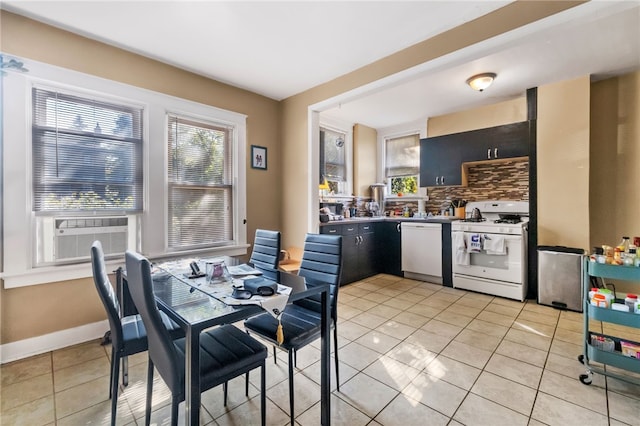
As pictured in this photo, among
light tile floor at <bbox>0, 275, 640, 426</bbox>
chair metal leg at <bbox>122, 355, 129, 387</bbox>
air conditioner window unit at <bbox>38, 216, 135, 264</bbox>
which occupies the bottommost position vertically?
light tile floor at <bbox>0, 275, 640, 426</bbox>

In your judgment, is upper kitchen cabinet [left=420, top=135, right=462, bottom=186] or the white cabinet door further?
upper kitchen cabinet [left=420, top=135, right=462, bottom=186]

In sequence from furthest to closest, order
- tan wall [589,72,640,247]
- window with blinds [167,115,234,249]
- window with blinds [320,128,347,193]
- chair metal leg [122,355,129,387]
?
window with blinds [320,128,347,193]
tan wall [589,72,640,247]
window with blinds [167,115,234,249]
chair metal leg [122,355,129,387]

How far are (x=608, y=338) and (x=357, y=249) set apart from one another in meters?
2.76

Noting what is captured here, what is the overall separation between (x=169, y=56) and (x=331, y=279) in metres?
2.73


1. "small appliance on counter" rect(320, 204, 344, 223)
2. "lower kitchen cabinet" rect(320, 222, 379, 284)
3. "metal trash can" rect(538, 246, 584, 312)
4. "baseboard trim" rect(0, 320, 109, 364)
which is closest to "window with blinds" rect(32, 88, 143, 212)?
"baseboard trim" rect(0, 320, 109, 364)

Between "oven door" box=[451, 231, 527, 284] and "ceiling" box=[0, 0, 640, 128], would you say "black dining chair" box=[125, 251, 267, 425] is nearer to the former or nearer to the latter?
"ceiling" box=[0, 0, 640, 128]

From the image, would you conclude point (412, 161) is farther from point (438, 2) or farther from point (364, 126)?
point (438, 2)

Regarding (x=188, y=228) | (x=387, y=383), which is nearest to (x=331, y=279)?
(x=387, y=383)

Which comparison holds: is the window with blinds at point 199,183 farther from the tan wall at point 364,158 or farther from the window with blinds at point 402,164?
the window with blinds at point 402,164

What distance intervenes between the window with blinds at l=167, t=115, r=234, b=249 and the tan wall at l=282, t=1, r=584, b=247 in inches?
31.5

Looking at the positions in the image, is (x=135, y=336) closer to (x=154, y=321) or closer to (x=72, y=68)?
(x=154, y=321)

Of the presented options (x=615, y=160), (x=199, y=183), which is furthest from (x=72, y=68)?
(x=615, y=160)

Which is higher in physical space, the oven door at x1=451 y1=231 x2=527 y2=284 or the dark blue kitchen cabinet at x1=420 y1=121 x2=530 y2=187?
the dark blue kitchen cabinet at x1=420 y1=121 x2=530 y2=187

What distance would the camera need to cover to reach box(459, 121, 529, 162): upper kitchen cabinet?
11.8 ft
